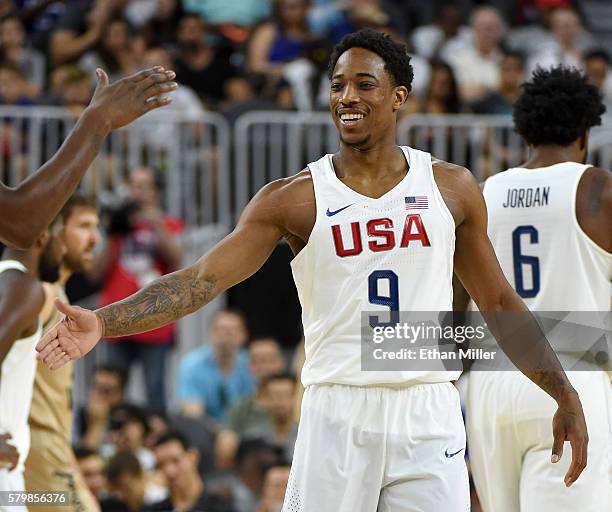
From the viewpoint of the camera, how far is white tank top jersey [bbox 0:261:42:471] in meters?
6.02

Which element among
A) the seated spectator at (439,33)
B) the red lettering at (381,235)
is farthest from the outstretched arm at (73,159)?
the seated spectator at (439,33)

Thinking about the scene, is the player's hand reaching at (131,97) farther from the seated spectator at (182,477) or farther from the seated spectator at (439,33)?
the seated spectator at (439,33)

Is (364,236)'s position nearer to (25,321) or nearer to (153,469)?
(25,321)

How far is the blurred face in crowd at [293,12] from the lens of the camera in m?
13.2

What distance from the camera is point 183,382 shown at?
1068 cm

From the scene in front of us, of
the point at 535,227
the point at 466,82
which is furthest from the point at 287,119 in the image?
the point at 535,227

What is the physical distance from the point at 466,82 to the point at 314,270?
8399mm

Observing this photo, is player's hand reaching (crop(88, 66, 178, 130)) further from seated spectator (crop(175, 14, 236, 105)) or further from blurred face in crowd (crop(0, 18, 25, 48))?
blurred face in crowd (crop(0, 18, 25, 48))

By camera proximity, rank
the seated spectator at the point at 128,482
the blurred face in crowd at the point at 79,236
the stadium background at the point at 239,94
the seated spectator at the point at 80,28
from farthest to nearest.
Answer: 1. the seated spectator at the point at 80,28
2. the stadium background at the point at 239,94
3. the seated spectator at the point at 128,482
4. the blurred face in crowd at the point at 79,236

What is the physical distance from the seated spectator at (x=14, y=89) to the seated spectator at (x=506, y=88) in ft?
14.0

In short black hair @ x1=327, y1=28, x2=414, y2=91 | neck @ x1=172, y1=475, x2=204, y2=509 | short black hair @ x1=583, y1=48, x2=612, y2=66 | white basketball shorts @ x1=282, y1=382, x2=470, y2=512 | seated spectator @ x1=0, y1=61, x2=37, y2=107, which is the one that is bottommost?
neck @ x1=172, y1=475, x2=204, y2=509

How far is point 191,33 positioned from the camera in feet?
42.1

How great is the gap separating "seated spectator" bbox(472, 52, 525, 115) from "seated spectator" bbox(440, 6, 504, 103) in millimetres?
323

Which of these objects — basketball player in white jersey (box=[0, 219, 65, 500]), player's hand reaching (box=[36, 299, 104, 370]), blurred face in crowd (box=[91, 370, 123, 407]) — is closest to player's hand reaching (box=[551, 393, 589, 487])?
player's hand reaching (box=[36, 299, 104, 370])
